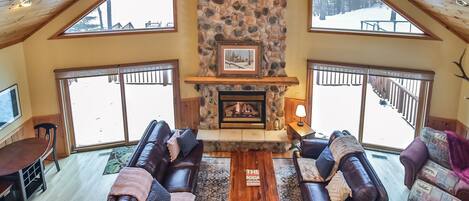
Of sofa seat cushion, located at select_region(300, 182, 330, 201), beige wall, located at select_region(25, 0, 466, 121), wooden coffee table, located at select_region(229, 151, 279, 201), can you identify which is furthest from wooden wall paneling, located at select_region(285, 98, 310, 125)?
sofa seat cushion, located at select_region(300, 182, 330, 201)

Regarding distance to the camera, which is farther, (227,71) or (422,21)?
(227,71)

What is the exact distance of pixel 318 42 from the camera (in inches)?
340

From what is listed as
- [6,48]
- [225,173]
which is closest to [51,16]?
[6,48]

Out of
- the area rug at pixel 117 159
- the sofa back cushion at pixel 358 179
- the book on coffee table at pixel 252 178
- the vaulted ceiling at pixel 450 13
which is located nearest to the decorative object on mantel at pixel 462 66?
the vaulted ceiling at pixel 450 13

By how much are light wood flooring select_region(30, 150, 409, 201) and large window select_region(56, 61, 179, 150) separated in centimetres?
49

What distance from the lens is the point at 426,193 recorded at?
21.1 feet

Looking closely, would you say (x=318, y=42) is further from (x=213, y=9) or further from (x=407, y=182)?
(x=407, y=182)

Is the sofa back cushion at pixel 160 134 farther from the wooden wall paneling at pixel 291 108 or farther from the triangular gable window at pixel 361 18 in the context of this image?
the triangular gable window at pixel 361 18

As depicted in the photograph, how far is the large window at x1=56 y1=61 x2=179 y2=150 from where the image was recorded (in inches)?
339

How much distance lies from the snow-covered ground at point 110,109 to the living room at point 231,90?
0.08 feet

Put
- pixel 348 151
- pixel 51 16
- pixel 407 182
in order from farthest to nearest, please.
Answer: pixel 51 16, pixel 407 182, pixel 348 151

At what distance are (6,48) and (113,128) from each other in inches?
106

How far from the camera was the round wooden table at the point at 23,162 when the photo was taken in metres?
6.49

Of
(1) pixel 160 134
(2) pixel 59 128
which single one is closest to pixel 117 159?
(2) pixel 59 128
